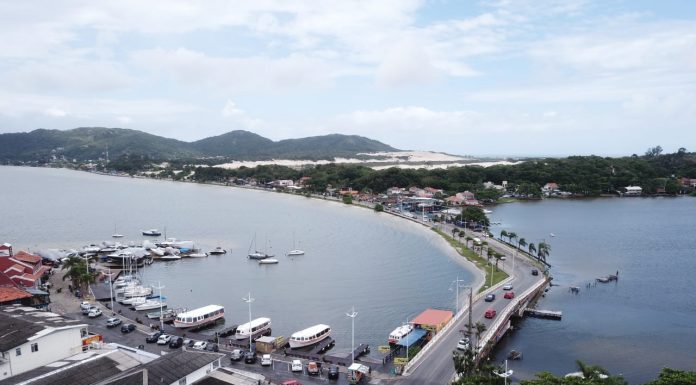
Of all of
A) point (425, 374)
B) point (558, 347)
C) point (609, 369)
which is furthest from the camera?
point (558, 347)

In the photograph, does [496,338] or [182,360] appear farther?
[496,338]

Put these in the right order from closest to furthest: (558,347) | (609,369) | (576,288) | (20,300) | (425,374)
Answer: (425,374) < (609,369) < (558,347) < (20,300) < (576,288)

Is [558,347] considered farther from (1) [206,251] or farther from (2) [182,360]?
(1) [206,251]

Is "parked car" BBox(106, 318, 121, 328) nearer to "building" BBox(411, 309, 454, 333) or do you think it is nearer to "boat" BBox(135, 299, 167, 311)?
"boat" BBox(135, 299, 167, 311)

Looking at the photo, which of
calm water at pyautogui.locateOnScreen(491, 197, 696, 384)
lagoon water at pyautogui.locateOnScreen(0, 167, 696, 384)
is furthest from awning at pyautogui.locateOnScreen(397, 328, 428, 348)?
calm water at pyautogui.locateOnScreen(491, 197, 696, 384)


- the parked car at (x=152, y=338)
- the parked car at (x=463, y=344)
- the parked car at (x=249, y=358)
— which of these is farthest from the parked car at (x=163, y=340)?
the parked car at (x=463, y=344)

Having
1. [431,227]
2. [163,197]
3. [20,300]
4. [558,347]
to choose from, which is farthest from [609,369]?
[163,197]
